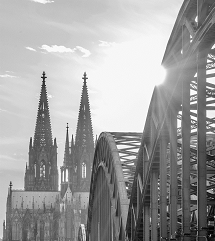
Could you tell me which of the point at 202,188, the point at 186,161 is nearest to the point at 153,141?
the point at 186,161

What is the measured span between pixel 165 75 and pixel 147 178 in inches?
215

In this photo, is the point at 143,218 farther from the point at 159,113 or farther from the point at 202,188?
the point at 202,188

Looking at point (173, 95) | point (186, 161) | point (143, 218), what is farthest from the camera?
point (143, 218)

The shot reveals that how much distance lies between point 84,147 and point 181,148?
570ft

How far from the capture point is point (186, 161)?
17453 millimetres

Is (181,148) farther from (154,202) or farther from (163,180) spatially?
(154,202)

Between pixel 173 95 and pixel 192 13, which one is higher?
pixel 192 13

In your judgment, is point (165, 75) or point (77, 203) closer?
point (165, 75)

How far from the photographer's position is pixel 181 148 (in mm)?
18031

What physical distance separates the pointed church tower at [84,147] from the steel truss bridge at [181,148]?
15674 cm

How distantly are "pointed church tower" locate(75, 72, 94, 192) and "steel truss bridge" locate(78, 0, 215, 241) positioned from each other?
157 m

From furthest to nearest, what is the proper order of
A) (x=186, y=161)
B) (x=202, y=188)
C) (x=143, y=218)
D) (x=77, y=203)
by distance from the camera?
1. (x=77, y=203)
2. (x=143, y=218)
3. (x=186, y=161)
4. (x=202, y=188)

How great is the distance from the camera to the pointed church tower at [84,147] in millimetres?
191500

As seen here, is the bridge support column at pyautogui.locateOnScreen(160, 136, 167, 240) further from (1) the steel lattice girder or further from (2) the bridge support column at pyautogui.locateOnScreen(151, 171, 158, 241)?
(2) the bridge support column at pyautogui.locateOnScreen(151, 171, 158, 241)
